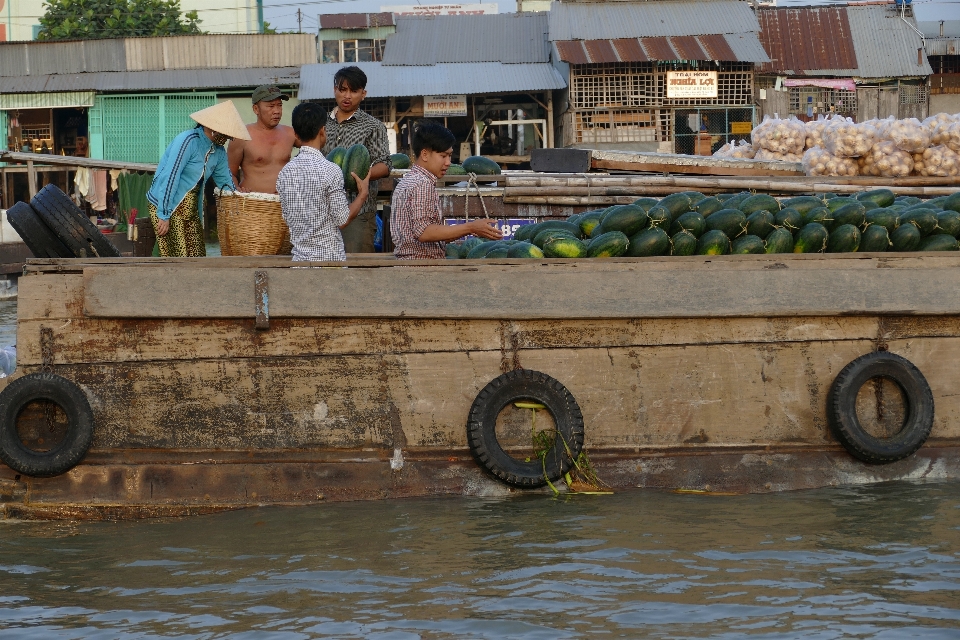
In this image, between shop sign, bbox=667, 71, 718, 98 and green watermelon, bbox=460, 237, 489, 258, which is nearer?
green watermelon, bbox=460, 237, 489, 258

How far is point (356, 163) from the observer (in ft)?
20.2

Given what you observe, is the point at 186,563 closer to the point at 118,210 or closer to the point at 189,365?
the point at 189,365

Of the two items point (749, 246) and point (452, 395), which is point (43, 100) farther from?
point (749, 246)

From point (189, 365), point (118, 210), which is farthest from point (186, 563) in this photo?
point (118, 210)

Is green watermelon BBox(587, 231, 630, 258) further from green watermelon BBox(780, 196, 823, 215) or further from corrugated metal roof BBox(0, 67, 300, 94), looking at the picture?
corrugated metal roof BBox(0, 67, 300, 94)

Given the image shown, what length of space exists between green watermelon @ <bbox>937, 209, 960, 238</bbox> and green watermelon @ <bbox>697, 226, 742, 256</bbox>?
116 centimetres

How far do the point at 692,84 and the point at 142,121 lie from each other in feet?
46.6

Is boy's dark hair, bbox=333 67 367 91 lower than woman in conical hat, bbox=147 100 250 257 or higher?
higher

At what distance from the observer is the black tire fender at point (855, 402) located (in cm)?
507

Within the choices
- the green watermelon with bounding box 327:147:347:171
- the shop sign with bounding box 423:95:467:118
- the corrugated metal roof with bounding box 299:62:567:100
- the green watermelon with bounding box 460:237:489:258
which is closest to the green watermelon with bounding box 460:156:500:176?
the green watermelon with bounding box 327:147:347:171

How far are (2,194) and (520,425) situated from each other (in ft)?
67.8

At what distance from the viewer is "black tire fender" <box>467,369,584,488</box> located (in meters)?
4.95

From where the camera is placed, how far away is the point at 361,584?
4184 millimetres

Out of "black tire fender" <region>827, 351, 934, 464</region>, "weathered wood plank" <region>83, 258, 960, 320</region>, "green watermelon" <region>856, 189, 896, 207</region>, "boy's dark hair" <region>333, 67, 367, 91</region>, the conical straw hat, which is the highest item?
"boy's dark hair" <region>333, 67, 367, 91</region>
